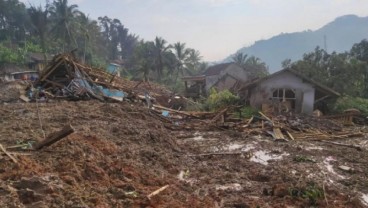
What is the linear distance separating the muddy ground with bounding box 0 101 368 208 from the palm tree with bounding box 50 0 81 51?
36754mm

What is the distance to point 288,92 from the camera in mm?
22203

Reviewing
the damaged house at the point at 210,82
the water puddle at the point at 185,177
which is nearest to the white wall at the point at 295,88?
the damaged house at the point at 210,82

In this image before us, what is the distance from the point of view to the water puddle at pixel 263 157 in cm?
942

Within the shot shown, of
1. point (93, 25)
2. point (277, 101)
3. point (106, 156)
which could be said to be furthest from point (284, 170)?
point (93, 25)

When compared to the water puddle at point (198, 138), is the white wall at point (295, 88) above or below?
above

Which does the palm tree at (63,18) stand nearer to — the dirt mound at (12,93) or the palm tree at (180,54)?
the palm tree at (180,54)

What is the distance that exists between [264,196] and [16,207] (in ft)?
14.1

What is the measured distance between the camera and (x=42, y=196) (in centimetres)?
464

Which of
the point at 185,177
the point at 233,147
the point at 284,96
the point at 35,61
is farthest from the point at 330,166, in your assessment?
the point at 35,61

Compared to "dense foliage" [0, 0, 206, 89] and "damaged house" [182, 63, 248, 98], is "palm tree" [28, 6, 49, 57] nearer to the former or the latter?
"dense foliage" [0, 0, 206, 89]

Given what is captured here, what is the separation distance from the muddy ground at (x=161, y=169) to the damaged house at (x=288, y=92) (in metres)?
9.65

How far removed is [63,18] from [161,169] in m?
43.1

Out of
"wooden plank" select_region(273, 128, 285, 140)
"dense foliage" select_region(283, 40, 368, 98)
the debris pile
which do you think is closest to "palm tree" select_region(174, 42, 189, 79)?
"dense foliage" select_region(283, 40, 368, 98)

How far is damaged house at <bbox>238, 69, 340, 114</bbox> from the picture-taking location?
21.3 metres
